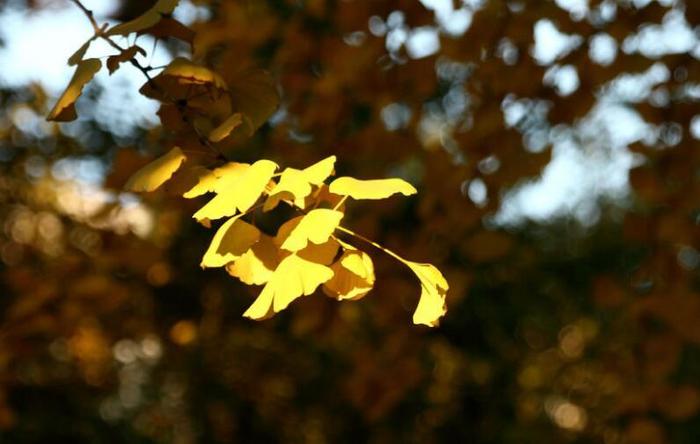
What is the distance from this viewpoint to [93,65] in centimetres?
93

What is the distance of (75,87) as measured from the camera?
917mm

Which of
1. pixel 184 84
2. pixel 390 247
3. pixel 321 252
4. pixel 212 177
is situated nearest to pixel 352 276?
pixel 321 252

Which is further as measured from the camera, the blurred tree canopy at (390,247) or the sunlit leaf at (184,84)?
the blurred tree canopy at (390,247)

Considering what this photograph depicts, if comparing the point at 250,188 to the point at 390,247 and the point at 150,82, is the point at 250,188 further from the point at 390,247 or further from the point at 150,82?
the point at 390,247

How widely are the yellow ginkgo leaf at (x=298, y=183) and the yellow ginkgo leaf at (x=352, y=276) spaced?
6 centimetres

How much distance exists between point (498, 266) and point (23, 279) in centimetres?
172

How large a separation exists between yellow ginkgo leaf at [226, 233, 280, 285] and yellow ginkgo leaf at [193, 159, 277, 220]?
5 cm

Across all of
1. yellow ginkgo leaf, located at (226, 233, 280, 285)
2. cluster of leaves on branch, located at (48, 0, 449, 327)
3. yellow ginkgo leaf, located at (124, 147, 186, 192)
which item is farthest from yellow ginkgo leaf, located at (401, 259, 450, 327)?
yellow ginkgo leaf, located at (124, 147, 186, 192)

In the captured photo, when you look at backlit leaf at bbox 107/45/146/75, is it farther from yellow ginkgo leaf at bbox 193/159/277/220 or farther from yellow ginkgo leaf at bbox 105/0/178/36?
yellow ginkgo leaf at bbox 193/159/277/220

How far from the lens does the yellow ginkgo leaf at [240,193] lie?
0.81 m

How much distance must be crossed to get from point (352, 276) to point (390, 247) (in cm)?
152

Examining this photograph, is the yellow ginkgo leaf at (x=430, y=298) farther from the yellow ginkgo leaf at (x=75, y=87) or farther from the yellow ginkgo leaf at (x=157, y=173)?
the yellow ginkgo leaf at (x=75, y=87)

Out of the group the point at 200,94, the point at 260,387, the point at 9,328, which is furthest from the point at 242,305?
the point at 200,94

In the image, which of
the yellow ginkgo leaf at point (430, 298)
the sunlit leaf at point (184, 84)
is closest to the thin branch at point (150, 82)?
the sunlit leaf at point (184, 84)
